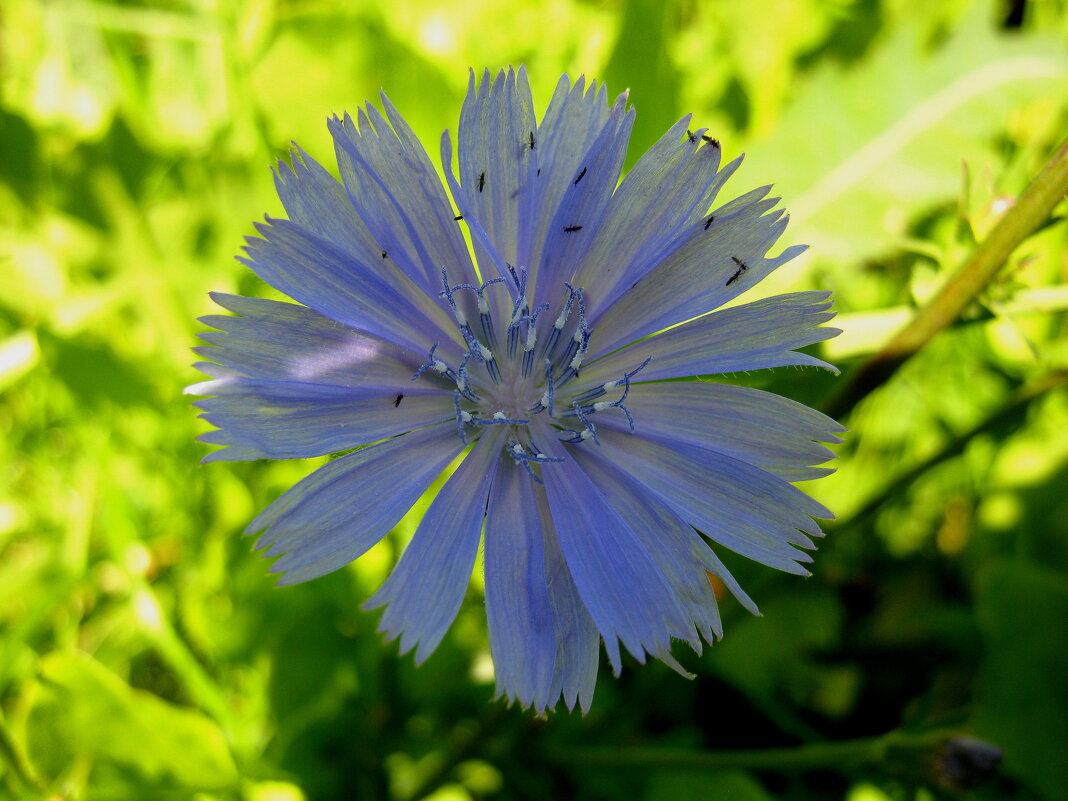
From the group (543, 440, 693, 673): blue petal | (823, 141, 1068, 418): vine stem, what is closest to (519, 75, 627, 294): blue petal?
(543, 440, 693, 673): blue petal

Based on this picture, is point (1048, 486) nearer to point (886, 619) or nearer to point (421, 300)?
point (886, 619)

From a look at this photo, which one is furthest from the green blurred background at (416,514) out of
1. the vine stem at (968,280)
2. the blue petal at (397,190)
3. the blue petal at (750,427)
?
the blue petal at (397,190)

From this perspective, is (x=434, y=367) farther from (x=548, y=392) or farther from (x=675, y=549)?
(x=675, y=549)

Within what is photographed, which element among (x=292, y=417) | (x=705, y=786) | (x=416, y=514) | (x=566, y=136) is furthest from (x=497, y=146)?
(x=705, y=786)

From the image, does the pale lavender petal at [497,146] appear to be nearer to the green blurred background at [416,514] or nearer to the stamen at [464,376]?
the stamen at [464,376]

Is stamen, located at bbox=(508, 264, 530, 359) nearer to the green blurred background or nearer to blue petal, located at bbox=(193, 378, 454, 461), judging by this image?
blue petal, located at bbox=(193, 378, 454, 461)

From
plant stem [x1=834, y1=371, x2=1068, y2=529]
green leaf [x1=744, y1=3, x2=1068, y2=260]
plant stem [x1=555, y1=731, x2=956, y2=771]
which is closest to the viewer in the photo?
plant stem [x1=555, y1=731, x2=956, y2=771]

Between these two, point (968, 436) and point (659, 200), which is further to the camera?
point (968, 436)
